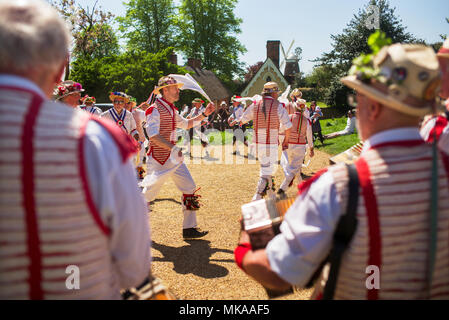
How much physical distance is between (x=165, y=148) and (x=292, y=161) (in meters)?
3.52

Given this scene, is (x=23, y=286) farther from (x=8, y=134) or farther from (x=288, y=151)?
(x=288, y=151)

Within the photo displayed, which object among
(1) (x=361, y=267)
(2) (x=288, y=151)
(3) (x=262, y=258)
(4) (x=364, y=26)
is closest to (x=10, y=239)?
(3) (x=262, y=258)

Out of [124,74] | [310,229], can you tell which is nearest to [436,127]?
[310,229]

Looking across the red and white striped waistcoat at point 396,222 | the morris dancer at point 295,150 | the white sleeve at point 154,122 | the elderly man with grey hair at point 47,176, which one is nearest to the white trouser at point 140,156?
the white sleeve at point 154,122

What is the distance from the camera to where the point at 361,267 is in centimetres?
137

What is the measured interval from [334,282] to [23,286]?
1196mm

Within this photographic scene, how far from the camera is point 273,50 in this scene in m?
43.5

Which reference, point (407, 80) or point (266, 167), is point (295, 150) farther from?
point (407, 80)

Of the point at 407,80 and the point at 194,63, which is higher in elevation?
the point at 194,63

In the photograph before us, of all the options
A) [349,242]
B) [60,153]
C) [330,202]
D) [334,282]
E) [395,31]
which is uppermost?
[395,31]

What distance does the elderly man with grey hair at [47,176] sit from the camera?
1.15 m

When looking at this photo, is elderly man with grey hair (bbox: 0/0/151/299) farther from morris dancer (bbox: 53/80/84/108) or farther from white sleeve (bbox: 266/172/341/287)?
morris dancer (bbox: 53/80/84/108)

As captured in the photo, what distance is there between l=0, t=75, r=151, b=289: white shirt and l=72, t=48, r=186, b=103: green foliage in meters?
23.2

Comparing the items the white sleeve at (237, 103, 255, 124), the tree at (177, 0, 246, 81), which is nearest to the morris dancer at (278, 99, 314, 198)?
the white sleeve at (237, 103, 255, 124)
